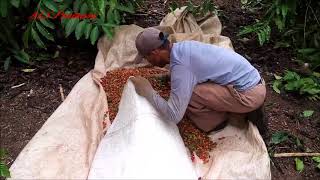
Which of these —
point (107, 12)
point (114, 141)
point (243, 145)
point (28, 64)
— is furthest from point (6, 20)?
point (243, 145)

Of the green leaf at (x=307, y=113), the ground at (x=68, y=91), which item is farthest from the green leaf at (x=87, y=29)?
the green leaf at (x=307, y=113)

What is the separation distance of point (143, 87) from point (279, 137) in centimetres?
102

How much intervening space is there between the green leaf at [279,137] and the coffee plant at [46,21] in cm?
143

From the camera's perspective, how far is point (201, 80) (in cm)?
255

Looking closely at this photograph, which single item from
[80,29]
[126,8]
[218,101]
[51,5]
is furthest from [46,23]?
[218,101]

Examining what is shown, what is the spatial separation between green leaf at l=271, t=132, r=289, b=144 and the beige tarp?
0.27 m

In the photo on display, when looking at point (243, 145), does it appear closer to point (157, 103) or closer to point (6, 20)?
point (157, 103)

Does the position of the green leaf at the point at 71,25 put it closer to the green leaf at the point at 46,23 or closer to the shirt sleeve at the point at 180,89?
the green leaf at the point at 46,23

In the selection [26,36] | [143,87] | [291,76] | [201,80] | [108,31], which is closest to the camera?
[201,80]

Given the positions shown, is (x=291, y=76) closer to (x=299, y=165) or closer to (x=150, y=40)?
(x=299, y=165)

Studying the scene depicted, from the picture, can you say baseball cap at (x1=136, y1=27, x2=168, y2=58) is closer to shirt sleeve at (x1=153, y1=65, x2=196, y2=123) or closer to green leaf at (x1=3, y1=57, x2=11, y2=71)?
shirt sleeve at (x1=153, y1=65, x2=196, y2=123)

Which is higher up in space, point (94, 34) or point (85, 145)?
point (94, 34)

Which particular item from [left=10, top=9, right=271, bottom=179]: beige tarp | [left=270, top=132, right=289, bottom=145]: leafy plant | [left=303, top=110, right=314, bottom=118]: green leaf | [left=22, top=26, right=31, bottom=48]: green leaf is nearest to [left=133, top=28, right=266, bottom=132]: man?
[left=10, top=9, right=271, bottom=179]: beige tarp

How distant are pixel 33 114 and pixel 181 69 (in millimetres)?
1226
